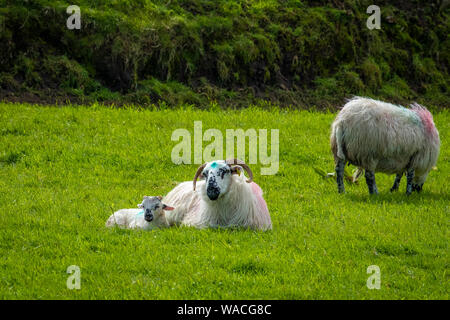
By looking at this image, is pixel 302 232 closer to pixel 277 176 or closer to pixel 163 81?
pixel 277 176

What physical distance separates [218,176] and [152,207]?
104 cm

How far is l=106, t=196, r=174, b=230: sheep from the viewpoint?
8.99 metres

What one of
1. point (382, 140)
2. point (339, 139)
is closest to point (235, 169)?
point (339, 139)

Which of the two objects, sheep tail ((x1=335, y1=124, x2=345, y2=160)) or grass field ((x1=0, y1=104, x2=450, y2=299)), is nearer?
grass field ((x1=0, y1=104, x2=450, y2=299))

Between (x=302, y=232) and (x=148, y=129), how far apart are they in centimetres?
667

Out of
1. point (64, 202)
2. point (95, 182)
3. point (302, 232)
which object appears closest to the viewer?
point (302, 232)

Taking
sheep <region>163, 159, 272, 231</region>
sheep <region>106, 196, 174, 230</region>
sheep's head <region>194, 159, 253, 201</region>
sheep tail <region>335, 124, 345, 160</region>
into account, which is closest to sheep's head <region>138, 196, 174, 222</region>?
sheep <region>106, 196, 174, 230</region>

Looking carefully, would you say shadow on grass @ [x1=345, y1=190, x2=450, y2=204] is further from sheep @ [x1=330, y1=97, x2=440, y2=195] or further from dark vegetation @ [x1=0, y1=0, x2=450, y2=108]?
dark vegetation @ [x1=0, y1=0, x2=450, y2=108]

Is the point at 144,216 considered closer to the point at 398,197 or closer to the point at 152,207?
the point at 152,207

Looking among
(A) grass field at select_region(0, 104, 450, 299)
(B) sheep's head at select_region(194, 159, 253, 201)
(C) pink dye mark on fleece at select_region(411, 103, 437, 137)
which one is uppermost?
(C) pink dye mark on fleece at select_region(411, 103, 437, 137)

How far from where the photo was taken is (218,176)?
29.2 ft

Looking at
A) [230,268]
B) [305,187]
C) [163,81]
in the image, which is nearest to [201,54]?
[163,81]

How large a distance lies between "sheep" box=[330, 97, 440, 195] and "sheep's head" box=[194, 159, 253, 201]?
286cm
